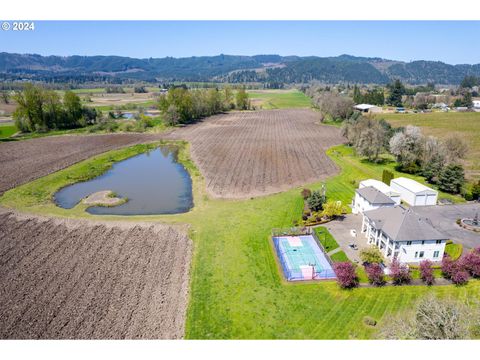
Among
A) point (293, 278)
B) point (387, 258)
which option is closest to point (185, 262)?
point (293, 278)

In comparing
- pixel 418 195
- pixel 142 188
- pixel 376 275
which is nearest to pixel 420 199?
pixel 418 195

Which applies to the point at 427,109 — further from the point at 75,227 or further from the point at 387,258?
the point at 75,227

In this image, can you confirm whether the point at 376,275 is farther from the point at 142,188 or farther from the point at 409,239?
the point at 142,188

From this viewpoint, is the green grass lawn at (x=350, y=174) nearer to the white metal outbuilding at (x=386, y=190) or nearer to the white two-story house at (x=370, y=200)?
the white two-story house at (x=370, y=200)

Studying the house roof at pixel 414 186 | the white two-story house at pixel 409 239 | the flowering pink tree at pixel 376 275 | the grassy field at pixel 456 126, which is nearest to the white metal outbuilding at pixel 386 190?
the house roof at pixel 414 186

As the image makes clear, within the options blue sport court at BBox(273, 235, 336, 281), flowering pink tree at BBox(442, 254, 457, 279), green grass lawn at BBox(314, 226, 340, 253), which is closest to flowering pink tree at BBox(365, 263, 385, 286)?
blue sport court at BBox(273, 235, 336, 281)

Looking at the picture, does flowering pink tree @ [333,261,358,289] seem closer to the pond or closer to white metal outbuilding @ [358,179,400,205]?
white metal outbuilding @ [358,179,400,205]
